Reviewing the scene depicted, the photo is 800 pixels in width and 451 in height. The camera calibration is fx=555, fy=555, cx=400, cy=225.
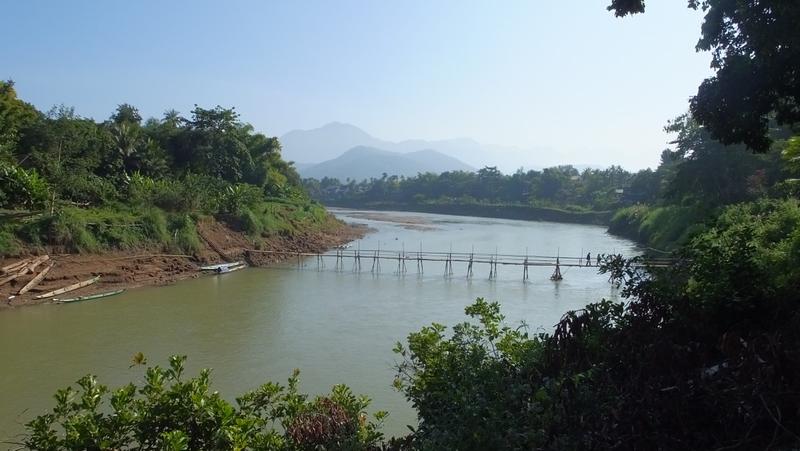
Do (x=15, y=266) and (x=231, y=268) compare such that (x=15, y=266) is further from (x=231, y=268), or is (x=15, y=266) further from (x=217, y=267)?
(x=231, y=268)

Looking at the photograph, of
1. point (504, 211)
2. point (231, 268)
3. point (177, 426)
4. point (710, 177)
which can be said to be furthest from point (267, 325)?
point (504, 211)

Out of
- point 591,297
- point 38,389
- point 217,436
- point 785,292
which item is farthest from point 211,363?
point 591,297

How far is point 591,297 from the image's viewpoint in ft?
57.8

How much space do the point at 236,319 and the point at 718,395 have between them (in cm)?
1254

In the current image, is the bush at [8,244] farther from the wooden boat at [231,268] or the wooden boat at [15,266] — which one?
the wooden boat at [231,268]

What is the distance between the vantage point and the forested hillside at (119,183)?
16891 mm

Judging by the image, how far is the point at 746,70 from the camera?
606 cm

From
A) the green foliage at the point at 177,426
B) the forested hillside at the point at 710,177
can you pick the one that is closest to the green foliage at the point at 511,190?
the forested hillside at the point at 710,177

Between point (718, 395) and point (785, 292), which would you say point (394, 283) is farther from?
point (718, 395)

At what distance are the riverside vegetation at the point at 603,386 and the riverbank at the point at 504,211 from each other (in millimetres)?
51792

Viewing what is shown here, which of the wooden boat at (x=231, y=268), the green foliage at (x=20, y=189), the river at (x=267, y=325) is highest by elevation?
the green foliage at (x=20, y=189)

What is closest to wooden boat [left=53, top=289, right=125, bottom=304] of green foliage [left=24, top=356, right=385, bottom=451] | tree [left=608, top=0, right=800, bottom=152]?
green foliage [left=24, top=356, right=385, bottom=451]

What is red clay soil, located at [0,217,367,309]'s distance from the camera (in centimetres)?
1495

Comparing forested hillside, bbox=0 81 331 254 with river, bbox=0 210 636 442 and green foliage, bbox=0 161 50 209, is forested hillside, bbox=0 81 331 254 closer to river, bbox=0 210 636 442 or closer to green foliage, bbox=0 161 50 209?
green foliage, bbox=0 161 50 209
